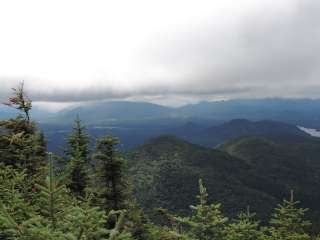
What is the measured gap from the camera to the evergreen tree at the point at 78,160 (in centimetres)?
2930

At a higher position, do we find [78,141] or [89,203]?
[89,203]

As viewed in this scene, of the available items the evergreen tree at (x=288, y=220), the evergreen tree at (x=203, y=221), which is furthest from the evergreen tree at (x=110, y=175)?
the evergreen tree at (x=203, y=221)

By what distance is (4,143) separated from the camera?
30375mm

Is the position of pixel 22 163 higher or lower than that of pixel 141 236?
higher

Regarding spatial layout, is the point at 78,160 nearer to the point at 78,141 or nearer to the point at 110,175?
the point at 110,175

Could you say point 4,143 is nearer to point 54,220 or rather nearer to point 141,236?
point 141,236

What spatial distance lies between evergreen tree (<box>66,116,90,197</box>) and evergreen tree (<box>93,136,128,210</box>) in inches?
49.7

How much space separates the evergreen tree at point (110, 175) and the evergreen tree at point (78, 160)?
126 cm

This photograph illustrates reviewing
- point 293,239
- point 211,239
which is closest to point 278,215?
point 293,239

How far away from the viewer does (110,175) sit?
96.9 ft

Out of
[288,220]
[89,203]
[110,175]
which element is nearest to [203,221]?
[89,203]

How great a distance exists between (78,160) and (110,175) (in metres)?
2.98

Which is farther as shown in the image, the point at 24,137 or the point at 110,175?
the point at 110,175

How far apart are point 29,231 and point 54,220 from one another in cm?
133
